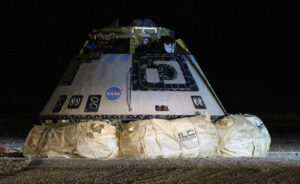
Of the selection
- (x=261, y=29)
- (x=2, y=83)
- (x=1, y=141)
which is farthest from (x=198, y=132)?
(x=2, y=83)

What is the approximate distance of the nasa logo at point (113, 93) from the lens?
8484 millimetres

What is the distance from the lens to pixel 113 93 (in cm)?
855

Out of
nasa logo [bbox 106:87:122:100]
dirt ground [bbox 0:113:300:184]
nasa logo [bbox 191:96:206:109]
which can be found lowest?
dirt ground [bbox 0:113:300:184]

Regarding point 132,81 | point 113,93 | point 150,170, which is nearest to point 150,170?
point 150,170

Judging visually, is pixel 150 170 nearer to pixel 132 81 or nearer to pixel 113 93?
pixel 113 93

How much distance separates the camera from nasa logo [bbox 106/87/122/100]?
27.8ft

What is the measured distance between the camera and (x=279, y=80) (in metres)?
36.5

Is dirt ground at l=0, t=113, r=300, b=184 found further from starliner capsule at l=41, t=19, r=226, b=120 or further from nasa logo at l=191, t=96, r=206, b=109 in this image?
nasa logo at l=191, t=96, r=206, b=109

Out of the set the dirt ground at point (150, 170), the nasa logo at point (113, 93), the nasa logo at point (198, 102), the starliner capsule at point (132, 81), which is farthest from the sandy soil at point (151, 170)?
the nasa logo at point (113, 93)

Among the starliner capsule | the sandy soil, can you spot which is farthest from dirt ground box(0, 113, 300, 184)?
the starliner capsule

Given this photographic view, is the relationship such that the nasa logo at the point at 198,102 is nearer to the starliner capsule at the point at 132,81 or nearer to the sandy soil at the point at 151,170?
the starliner capsule at the point at 132,81

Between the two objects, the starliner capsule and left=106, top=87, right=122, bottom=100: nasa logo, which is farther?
left=106, top=87, right=122, bottom=100: nasa logo

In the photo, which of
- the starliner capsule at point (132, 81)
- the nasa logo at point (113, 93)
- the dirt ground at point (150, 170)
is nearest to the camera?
the dirt ground at point (150, 170)

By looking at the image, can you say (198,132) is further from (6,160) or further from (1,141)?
(1,141)
